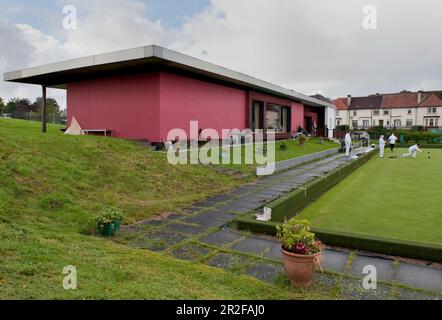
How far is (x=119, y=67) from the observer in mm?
14008

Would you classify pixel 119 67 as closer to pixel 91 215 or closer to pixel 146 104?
pixel 146 104

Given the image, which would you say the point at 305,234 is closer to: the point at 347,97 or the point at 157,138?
the point at 157,138

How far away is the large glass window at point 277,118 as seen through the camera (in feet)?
80.0

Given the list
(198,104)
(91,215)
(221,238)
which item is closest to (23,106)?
(198,104)

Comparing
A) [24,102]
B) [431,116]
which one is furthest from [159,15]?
[431,116]

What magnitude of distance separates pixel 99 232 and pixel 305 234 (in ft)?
11.9

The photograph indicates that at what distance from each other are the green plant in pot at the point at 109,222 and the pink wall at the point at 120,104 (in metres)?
8.40

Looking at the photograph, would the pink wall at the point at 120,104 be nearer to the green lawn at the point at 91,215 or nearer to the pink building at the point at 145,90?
the pink building at the point at 145,90

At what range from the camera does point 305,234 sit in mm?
3902

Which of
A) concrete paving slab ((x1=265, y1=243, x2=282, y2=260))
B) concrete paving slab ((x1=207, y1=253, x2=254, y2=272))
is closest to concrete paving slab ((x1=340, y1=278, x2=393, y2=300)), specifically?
concrete paving slab ((x1=265, y1=243, x2=282, y2=260))

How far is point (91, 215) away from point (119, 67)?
9.33 metres

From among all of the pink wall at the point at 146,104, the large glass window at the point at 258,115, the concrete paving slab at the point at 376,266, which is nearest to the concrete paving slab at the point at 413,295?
the concrete paving slab at the point at 376,266

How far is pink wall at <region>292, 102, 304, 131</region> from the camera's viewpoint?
94.4 ft

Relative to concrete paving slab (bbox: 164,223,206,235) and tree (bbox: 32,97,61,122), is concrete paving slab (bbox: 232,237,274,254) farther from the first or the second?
tree (bbox: 32,97,61,122)
